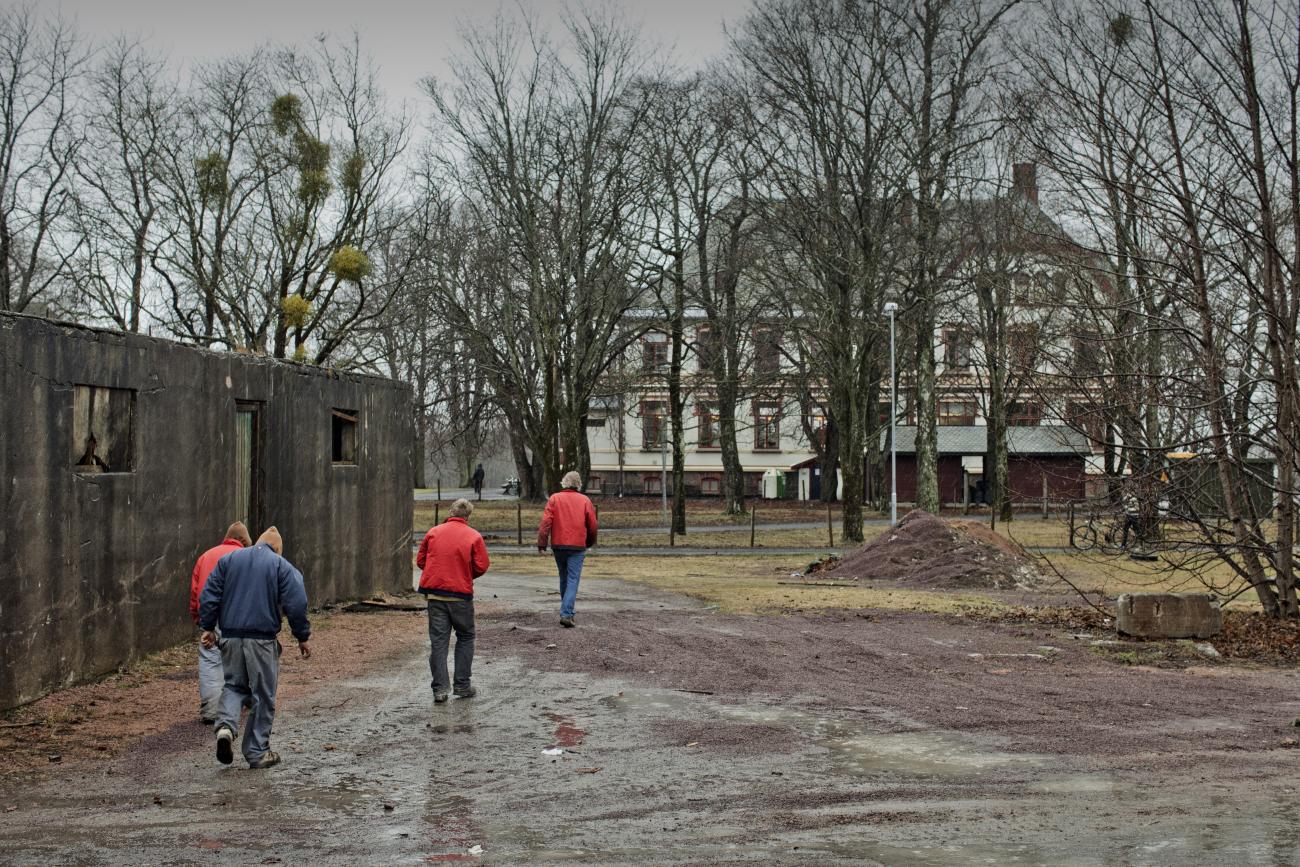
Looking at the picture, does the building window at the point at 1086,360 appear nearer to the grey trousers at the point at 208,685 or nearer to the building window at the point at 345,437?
the building window at the point at 345,437

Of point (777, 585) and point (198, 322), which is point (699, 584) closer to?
point (777, 585)

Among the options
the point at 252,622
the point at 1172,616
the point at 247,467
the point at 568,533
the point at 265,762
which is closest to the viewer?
the point at 265,762

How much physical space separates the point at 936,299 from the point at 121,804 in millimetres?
31984

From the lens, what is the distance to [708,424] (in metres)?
64.6

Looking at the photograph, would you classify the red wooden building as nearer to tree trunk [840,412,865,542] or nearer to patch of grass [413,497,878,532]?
patch of grass [413,497,878,532]

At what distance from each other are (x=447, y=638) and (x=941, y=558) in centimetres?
1598

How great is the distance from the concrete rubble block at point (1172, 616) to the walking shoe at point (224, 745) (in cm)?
1104

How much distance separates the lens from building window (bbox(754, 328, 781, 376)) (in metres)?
45.4

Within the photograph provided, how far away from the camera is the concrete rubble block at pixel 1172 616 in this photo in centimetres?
1562

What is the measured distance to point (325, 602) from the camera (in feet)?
60.5

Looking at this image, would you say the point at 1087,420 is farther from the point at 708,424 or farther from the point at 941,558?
the point at 708,424

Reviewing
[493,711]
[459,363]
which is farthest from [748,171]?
[493,711]

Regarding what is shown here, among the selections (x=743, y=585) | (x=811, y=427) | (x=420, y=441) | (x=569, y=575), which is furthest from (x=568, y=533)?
(x=420, y=441)

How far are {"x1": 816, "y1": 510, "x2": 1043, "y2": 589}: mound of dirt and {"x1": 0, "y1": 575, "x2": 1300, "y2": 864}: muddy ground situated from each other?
1060cm
